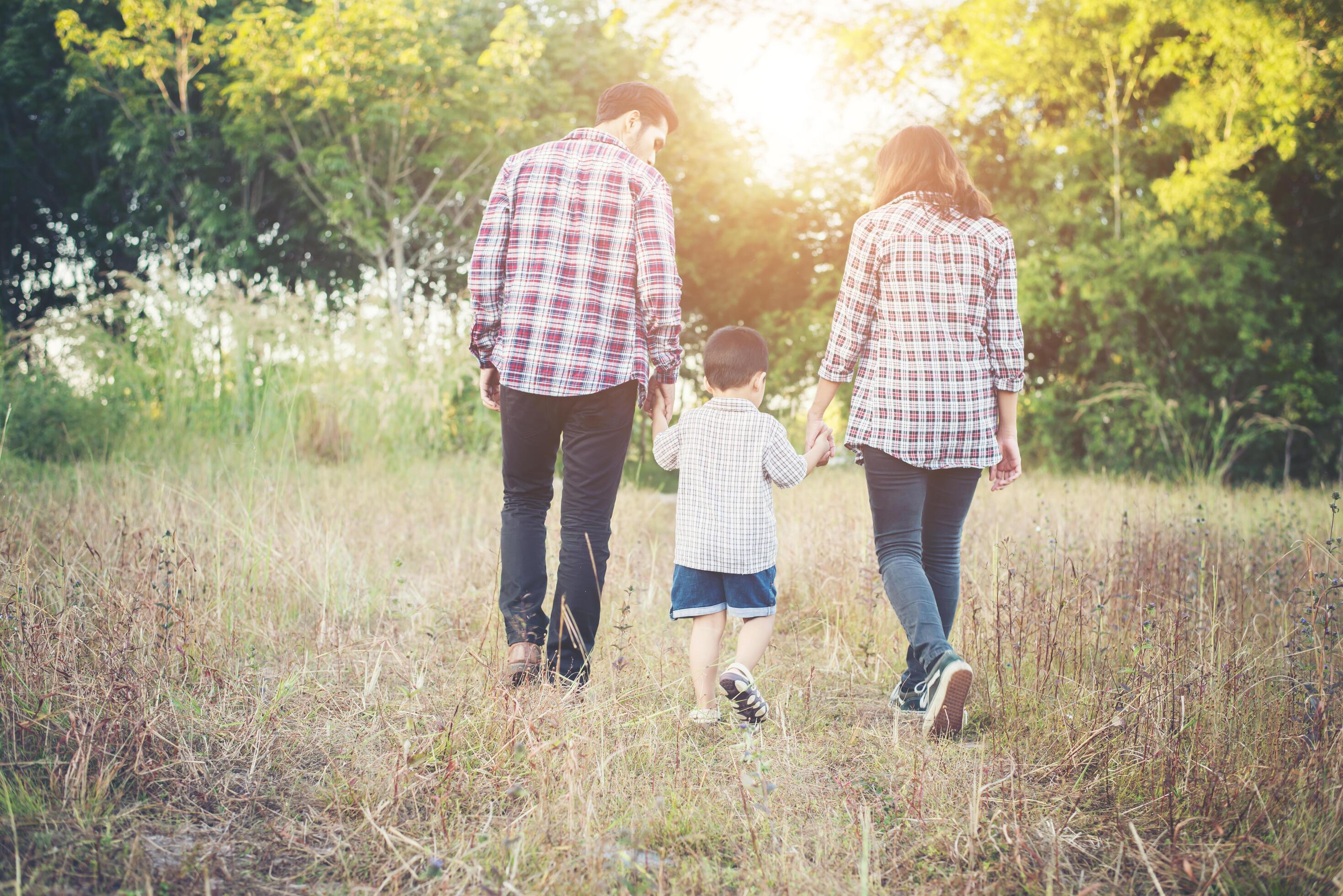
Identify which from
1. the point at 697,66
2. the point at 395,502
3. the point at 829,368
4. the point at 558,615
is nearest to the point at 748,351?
the point at 829,368

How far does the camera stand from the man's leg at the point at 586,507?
104 inches

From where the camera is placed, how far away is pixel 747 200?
10.5 m

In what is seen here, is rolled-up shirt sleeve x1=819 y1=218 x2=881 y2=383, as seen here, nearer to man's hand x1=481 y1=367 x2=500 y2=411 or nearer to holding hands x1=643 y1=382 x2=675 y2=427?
holding hands x1=643 y1=382 x2=675 y2=427

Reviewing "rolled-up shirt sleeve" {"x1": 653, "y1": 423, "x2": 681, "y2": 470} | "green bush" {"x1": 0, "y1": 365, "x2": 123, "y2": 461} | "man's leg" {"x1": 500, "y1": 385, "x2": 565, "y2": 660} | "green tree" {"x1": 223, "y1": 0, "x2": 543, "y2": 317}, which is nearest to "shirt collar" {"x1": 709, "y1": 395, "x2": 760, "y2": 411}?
"rolled-up shirt sleeve" {"x1": 653, "y1": 423, "x2": 681, "y2": 470}

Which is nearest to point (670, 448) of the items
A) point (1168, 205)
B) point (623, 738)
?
point (623, 738)

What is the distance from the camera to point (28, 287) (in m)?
14.7

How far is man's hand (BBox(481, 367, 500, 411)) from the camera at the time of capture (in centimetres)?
280

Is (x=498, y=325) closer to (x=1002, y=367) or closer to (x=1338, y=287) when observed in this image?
(x=1002, y=367)

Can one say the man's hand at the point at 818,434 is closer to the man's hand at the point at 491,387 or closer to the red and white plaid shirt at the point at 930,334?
the red and white plaid shirt at the point at 930,334

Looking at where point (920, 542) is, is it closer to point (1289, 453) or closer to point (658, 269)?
point (658, 269)

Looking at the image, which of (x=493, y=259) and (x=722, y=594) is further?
(x=493, y=259)

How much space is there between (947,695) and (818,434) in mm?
823

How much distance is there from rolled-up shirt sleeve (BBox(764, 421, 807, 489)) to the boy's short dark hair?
0.56 ft

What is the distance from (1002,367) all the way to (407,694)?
2.07 meters
